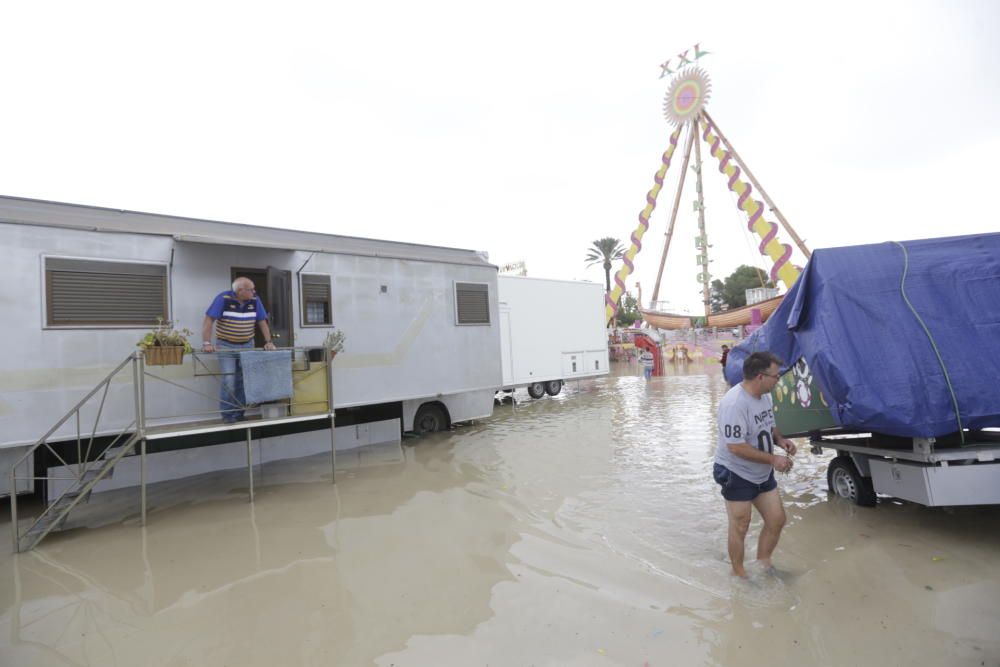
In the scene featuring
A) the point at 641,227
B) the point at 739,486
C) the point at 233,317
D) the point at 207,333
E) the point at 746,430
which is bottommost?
the point at 739,486

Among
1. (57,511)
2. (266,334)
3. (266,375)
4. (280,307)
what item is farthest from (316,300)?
(57,511)

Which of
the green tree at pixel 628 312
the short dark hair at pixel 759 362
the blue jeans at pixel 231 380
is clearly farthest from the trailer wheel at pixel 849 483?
the green tree at pixel 628 312

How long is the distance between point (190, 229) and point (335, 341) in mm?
2274

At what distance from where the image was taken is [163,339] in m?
5.67

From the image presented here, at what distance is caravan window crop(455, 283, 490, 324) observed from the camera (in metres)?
9.23

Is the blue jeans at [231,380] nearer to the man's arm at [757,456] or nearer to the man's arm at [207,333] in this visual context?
the man's arm at [207,333]

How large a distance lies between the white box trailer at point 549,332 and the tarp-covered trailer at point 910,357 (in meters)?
8.06

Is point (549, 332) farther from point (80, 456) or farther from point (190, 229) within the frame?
point (80, 456)

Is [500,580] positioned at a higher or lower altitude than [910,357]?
lower

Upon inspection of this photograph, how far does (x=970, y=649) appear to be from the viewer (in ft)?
9.23

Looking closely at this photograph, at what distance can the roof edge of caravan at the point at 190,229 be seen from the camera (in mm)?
5621

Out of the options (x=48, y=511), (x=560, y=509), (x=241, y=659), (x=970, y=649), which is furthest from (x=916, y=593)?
A: (x=48, y=511)

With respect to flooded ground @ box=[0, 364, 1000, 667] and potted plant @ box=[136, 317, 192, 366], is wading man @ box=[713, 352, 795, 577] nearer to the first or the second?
flooded ground @ box=[0, 364, 1000, 667]

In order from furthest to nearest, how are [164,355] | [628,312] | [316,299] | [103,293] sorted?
[628,312] < [316,299] < [103,293] < [164,355]
